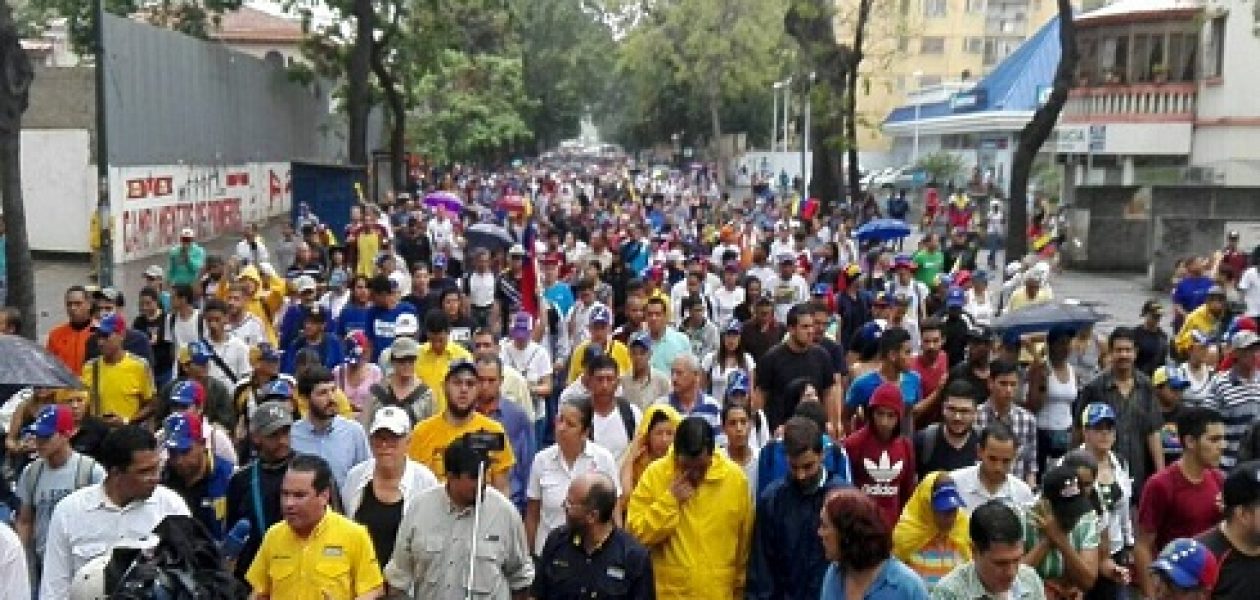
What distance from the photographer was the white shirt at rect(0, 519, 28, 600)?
537cm

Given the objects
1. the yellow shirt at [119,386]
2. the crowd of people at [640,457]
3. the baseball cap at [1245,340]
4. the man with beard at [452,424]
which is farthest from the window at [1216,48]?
the man with beard at [452,424]

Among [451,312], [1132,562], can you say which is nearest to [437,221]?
[451,312]

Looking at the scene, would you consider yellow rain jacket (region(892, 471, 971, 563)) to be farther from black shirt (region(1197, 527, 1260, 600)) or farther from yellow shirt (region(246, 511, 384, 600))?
yellow shirt (region(246, 511, 384, 600))

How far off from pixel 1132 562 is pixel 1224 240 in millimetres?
20917

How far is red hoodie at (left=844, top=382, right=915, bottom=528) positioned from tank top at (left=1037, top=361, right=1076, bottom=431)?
267 cm

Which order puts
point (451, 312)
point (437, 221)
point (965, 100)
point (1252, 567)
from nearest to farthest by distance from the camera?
1. point (1252, 567)
2. point (451, 312)
3. point (437, 221)
4. point (965, 100)

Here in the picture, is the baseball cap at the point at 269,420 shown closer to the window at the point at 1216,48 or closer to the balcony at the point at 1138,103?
the window at the point at 1216,48

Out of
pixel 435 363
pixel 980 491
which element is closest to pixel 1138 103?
pixel 435 363

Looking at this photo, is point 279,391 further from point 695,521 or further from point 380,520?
point 695,521

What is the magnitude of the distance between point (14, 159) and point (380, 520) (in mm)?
9857

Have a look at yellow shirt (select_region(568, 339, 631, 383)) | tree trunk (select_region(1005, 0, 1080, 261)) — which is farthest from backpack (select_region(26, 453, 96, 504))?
tree trunk (select_region(1005, 0, 1080, 261))

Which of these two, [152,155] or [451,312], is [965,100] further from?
[451,312]

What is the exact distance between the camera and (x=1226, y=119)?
36312 millimetres

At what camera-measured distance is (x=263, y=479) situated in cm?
664
